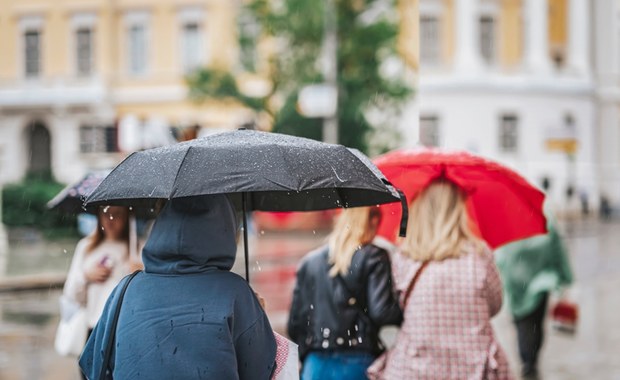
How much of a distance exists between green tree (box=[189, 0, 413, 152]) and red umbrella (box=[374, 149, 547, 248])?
24.3 metres

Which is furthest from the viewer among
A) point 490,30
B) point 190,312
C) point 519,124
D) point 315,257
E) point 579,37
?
point 579,37

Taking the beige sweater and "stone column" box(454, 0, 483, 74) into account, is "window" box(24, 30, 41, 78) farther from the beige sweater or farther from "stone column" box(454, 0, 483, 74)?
the beige sweater

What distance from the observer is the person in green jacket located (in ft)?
24.9

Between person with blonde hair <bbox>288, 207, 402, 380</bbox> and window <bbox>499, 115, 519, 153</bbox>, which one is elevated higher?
window <bbox>499, 115, 519, 153</bbox>

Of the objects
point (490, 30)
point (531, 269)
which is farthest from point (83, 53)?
point (531, 269)

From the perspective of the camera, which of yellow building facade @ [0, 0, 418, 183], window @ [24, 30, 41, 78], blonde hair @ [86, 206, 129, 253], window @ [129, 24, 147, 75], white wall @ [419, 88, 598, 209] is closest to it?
blonde hair @ [86, 206, 129, 253]

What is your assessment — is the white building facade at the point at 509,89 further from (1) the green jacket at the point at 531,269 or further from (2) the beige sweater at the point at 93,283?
(2) the beige sweater at the point at 93,283

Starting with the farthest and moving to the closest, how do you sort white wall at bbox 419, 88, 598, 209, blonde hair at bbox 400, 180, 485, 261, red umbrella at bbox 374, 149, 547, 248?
white wall at bbox 419, 88, 598, 209 < red umbrella at bbox 374, 149, 547, 248 < blonde hair at bbox 400, 180, 485, 261

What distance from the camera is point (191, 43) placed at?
42.8m

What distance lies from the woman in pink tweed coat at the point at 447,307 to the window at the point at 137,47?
39.6m

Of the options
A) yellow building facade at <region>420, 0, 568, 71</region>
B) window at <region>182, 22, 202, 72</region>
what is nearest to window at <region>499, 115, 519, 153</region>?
yellow building facade at <region>420, 0, 568, 71</region>

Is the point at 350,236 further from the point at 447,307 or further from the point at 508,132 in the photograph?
the point at 508,132

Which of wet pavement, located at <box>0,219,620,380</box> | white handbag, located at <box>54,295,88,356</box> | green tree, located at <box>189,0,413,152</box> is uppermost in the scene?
green tree, located at <box>189,0,413,152</box>

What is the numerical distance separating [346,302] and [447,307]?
1.65 ft
